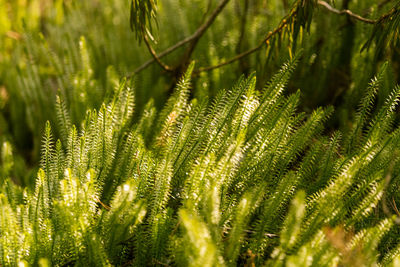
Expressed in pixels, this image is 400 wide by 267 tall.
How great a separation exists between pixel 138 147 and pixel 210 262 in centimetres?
47

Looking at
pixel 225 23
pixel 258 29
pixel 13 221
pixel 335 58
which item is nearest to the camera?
pixel 13 221

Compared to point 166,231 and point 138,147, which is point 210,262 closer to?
point 166,231

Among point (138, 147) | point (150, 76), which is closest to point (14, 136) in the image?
point (150, 76)

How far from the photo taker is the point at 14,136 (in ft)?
5.88

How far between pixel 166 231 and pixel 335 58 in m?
1.11

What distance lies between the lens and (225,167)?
0.91 m

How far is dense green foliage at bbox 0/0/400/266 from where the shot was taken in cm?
84

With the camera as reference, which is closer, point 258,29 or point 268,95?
point 268,95

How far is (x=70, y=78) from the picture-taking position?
1647 mm

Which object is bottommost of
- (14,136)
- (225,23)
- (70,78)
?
(14,136)

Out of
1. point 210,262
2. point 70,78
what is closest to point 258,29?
point 70,78

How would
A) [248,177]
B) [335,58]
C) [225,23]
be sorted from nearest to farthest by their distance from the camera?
[248,177]
[335,58]
[225,23]

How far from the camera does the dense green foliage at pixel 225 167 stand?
84cm

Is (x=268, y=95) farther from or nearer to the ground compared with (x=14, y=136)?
nearer to the ground
